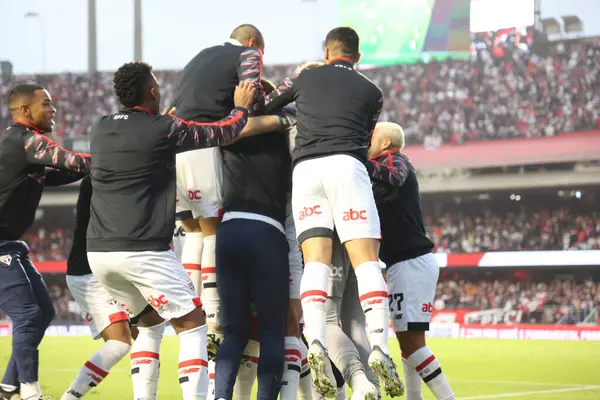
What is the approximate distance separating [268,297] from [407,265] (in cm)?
161

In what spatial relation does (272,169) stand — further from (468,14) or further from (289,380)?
(468,14)

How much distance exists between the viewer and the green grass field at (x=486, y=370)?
9.97 m

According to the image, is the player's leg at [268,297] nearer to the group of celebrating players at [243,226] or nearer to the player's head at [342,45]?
the group of celebrating players at [243,226]

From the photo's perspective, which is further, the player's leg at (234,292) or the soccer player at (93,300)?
the soccer player at (93,300)

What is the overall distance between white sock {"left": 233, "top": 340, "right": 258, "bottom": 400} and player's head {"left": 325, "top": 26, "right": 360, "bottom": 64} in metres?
2.18

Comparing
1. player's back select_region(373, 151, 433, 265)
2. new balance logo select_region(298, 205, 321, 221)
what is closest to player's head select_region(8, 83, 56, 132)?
new balance logo select_region(298, 205, 321, 221)

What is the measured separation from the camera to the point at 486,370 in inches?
538

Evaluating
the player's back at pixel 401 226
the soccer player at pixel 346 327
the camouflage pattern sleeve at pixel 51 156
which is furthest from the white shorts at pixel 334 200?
the camouflage pattern sleeve at pixel 51 156

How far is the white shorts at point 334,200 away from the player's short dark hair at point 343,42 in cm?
88

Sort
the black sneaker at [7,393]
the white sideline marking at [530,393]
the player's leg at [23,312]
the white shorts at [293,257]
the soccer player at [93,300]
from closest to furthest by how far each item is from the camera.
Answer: the white shorts at [293,257] → the player's leg at [23,312] → the black sneaker at [7,393] → the soccer player at [93,300] → the white sideline marking at [530,393]

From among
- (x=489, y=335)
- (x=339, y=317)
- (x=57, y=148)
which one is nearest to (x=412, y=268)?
(x=339, y=317)

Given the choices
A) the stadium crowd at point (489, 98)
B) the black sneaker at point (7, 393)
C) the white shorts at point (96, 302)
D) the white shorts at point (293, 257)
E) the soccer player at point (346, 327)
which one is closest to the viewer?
the soccer player at point (346, 327)

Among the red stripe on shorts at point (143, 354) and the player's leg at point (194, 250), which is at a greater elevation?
the player's leg at point (194, 250)

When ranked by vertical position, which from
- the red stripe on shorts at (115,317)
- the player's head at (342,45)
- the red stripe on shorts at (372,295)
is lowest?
the red stripe on shorts at (115,317)
